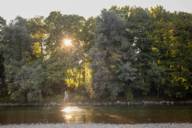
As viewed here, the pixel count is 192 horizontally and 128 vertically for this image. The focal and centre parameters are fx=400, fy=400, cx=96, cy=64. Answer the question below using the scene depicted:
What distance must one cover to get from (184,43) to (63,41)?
19110 mm

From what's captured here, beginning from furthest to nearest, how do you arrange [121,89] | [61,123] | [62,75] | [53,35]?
[53,35], [62,75], [121,89], [61,123]

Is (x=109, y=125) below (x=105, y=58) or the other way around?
below

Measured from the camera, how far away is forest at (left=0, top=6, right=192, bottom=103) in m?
57.1

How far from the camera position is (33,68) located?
59.7m

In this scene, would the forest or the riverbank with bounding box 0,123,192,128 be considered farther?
the forest

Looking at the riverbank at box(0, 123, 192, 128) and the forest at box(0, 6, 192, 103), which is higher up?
the forest at box(0, 6, 192, 103)

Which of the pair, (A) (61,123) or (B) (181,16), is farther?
(B) (181,16)

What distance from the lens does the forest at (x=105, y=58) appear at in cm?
5709

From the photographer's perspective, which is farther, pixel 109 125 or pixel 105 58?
pixel 105 58

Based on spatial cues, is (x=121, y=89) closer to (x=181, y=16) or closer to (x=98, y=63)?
(x=98, y=63)

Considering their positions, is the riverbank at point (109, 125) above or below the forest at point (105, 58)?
below

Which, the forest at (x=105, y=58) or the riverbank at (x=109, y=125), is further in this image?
the forest at (x=105, y=58)

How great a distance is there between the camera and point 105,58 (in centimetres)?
5769

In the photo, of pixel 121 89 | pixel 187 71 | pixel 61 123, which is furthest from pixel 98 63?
pixel 61 123
